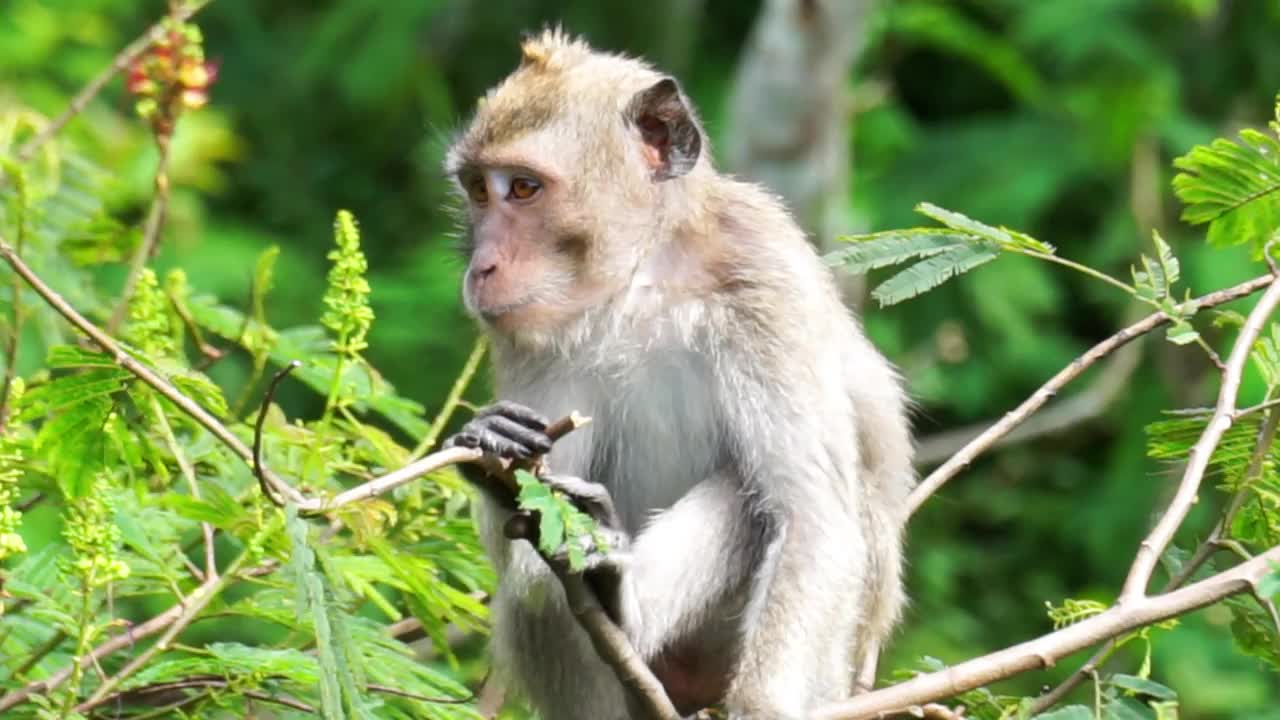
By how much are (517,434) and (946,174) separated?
9.90 meters

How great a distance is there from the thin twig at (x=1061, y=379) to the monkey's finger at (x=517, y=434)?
45.4 inches

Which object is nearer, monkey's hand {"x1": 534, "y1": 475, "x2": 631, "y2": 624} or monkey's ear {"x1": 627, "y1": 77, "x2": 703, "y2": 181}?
monkey's hand {"x1": 534, "y1": 475, "x2": 631, "y2": 624}

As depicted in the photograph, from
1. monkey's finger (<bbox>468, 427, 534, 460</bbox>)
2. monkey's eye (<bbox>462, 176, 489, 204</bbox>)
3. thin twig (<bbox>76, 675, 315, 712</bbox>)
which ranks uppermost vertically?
monkey's eye (<bbox>462, 176, 489, 204</bbox>)

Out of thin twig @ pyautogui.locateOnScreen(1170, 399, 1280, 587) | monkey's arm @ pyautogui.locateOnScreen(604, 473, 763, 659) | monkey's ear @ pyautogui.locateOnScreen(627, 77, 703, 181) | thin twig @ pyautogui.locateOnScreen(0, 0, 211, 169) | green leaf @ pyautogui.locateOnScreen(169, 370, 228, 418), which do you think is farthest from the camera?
monkey's ear @ pyautogui.locateOnScreen(627, 77, 703, 181)

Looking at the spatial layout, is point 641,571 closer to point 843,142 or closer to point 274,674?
point 274,674

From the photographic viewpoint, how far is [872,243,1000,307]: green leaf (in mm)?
4328

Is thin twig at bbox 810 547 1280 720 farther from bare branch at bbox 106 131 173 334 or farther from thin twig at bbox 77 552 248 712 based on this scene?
bare branch at bbox 106 131 173 334

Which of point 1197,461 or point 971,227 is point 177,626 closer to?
point 971,227

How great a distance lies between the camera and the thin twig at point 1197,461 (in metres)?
4.02

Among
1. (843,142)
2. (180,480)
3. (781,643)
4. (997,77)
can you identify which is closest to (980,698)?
(781,643)

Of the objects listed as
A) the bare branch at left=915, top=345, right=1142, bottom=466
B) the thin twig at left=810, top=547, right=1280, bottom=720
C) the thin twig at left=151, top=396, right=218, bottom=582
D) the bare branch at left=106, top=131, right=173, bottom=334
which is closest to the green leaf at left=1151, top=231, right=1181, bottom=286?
the thin twig at left=810, top=547, right=1280, bottom=720

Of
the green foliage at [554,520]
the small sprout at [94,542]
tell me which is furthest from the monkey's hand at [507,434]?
the small sprout at [94,542]

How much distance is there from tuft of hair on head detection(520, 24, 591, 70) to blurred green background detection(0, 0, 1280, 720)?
208 inches

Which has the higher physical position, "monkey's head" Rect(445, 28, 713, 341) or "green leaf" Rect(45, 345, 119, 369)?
"monkey's head" Rect(445, 28, 713, 341)
